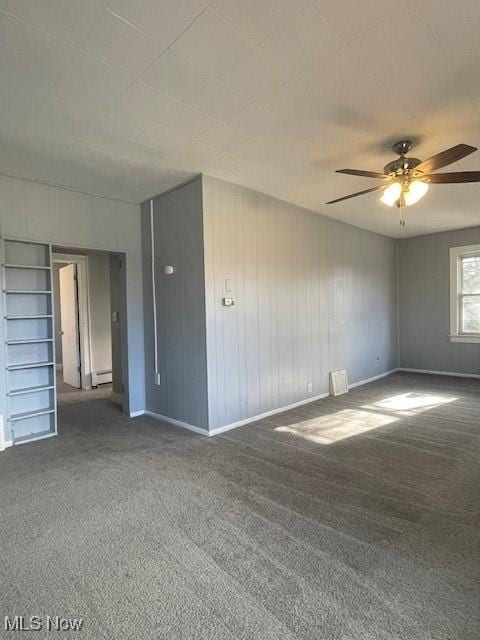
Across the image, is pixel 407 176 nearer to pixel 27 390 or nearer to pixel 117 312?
pixel 117 312

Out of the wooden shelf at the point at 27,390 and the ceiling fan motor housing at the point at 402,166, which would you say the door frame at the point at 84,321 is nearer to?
the wooden shelf at the point at 27,390

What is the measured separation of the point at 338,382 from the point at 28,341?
421 centimetres

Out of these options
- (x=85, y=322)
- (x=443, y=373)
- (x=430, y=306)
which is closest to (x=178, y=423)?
(x=85, y=322)

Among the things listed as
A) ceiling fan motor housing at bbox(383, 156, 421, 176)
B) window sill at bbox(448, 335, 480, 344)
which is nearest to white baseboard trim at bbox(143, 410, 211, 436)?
ceiling fan motor housing at bbox(383, 156, 421, 176)

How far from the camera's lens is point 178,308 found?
3961 mm

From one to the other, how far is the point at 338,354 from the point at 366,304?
1330 millimetres

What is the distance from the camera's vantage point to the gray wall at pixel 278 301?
148 inches

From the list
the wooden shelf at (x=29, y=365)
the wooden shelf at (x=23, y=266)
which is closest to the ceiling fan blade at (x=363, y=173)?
the wooden shelf at (x=23, y=266)

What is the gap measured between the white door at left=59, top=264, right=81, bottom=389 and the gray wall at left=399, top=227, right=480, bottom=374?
21.2 feet

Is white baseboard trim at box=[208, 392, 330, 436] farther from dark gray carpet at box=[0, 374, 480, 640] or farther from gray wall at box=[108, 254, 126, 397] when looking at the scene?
gray wall at box=[108, 254, 126, 397]

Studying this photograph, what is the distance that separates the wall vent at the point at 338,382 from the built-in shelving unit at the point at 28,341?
3765mm

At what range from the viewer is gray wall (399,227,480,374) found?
644 cm

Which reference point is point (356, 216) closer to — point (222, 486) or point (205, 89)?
point (205, 89)

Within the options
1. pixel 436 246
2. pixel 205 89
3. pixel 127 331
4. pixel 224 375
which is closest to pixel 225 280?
pixel 224 375
